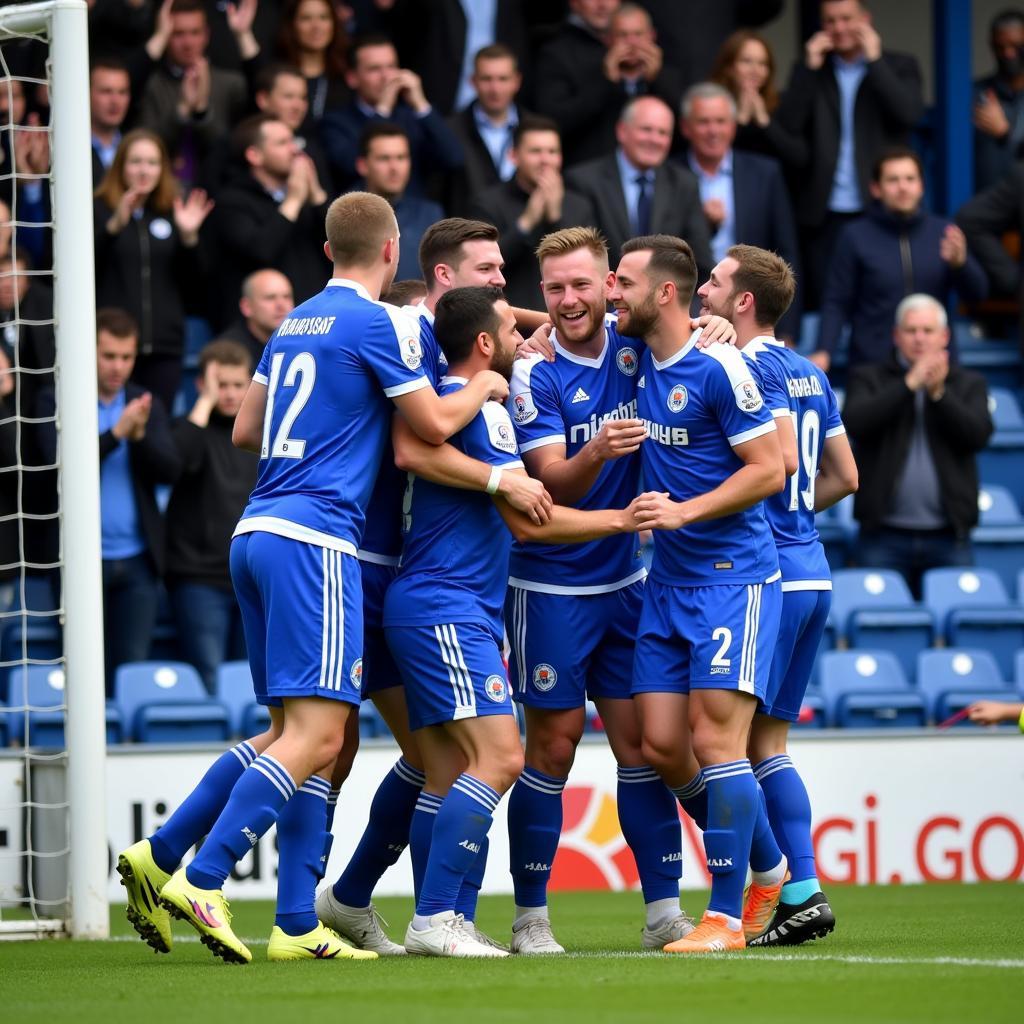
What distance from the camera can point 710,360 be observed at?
6.15 meters

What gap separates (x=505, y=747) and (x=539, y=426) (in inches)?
43.2

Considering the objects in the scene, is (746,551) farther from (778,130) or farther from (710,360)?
(778,130)

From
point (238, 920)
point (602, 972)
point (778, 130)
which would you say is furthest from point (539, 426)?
point (778, 130)

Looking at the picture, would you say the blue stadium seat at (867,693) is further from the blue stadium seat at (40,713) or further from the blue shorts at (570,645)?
the blue shorts at (570,645)

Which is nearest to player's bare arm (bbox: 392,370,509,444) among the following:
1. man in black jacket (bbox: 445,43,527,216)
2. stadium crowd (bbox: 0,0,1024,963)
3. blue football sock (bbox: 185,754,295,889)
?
stadium crowd (bbox: 0,0,1024,963)

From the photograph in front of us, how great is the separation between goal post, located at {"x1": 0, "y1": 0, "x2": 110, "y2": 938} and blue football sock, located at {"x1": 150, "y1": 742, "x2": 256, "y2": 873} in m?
1.19

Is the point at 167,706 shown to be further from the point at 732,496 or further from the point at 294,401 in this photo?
the point at 732,496

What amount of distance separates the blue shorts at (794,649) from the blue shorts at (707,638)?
35 centimetres

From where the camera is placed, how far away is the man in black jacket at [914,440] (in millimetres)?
11359

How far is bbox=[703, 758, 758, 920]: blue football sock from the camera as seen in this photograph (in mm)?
5938

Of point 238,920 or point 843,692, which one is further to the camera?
point 843,692

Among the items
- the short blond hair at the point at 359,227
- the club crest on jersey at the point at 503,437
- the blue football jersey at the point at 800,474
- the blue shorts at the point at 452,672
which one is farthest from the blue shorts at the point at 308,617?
the blue football jersey at the point at 800,474

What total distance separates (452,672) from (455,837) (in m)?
0.50

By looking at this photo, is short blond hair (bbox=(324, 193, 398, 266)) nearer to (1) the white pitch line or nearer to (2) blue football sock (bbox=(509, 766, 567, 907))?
(2) blue football sock (bbox=(509, 766, 567, 907))
